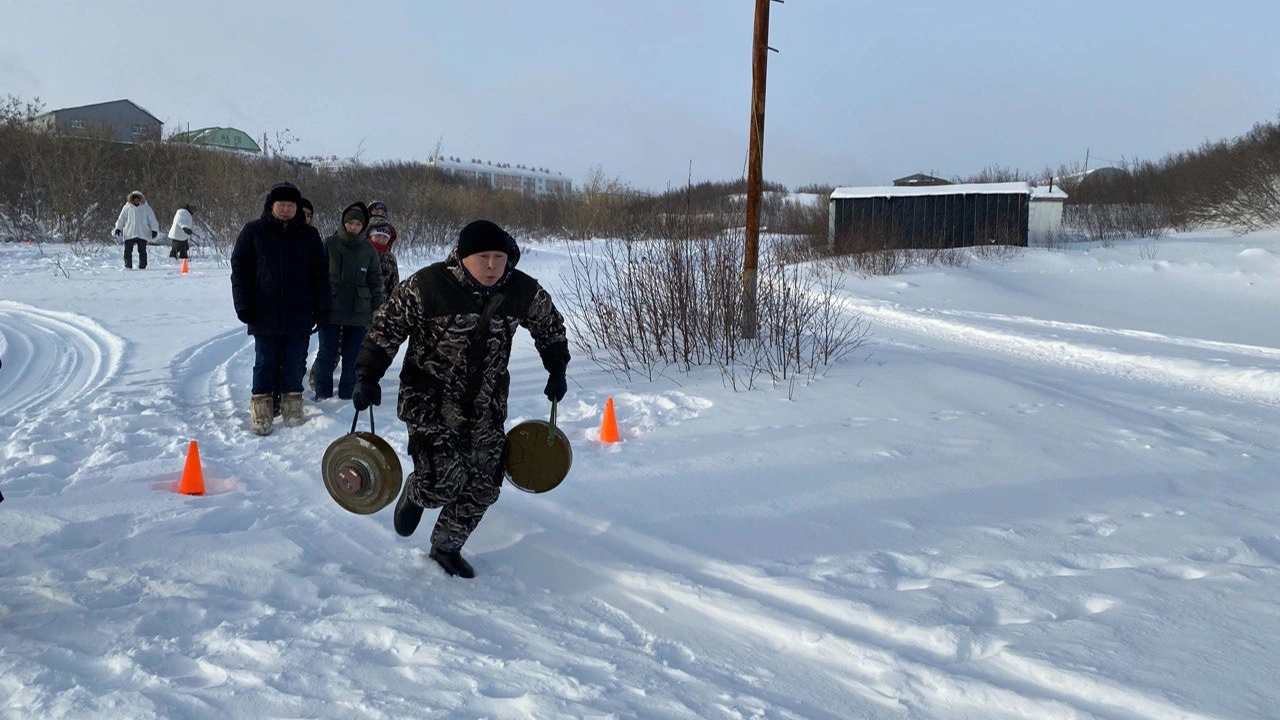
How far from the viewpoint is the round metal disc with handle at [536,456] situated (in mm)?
4082

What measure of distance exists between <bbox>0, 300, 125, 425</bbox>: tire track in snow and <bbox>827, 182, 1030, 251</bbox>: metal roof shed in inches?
970

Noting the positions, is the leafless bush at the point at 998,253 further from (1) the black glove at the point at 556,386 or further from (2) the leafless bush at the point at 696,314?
(1) the black glove at the point at 556,386

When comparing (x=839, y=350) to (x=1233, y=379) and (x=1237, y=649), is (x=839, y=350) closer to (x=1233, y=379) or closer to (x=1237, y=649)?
(x=1233, y=379)

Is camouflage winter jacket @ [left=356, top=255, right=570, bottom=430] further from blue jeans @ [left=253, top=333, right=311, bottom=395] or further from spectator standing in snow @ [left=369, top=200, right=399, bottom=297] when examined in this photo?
spectator standing in snow @ [left=369, top=200, right=399, bottom=297]

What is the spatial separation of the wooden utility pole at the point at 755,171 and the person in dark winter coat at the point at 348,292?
334 cm

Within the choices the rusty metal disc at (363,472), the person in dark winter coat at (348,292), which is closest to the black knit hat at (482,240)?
the rusty metal disc at (363,472)

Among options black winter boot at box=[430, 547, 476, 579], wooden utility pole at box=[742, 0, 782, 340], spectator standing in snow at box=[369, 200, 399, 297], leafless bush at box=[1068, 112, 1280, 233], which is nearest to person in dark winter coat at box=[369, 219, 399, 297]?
spectator standing in snow at box=[369, 200, 399, 297]

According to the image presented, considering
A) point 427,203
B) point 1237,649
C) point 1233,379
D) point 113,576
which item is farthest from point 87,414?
point 427,203

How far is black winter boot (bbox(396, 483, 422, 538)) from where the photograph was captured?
13.5 ft

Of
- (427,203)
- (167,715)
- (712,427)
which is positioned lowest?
(167,715)

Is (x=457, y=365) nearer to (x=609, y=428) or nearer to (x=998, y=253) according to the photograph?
(x=609, y=428)

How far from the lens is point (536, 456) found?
409 centimetres

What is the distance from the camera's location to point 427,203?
27.5 metres

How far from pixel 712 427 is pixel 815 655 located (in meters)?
3.12
